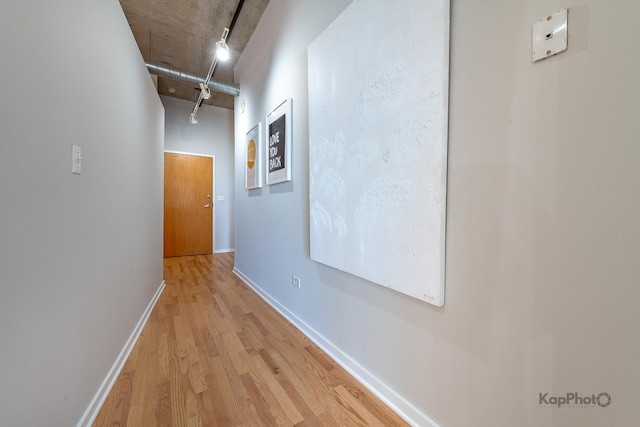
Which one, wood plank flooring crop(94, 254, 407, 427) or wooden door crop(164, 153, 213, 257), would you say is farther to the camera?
wooden door crop(164, 153, 213, 257)

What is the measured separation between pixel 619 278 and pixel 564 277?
11cm

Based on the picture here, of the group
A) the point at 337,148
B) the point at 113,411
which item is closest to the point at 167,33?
the point at 337,148

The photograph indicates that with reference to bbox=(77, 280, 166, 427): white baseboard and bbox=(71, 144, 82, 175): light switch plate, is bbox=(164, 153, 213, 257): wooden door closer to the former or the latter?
bbox=(77, 280, 166, 427): white baseboard

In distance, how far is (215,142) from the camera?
542 centimetres

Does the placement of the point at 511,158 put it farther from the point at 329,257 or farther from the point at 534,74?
the point at 329,257

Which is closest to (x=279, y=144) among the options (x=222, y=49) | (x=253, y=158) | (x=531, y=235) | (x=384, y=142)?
(x=253, y=158)

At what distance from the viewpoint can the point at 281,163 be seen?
238cm

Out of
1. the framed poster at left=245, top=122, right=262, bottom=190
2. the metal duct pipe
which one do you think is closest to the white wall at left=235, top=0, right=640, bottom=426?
the framed poster at left=245, top=122, right=262, bottom=190

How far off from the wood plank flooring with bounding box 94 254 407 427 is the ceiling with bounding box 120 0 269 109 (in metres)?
3.29

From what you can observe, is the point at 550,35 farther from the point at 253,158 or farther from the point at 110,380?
the point at 253,158

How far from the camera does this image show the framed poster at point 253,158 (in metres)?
2.92

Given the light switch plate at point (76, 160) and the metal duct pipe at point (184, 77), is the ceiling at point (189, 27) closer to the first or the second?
the metal duct pipe at point (184, 77)

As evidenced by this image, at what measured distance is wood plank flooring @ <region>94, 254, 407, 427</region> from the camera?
1262 millimetres

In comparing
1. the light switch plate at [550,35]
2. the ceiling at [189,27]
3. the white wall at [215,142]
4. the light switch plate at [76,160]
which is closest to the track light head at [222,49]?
the ceiling at [189,27]
